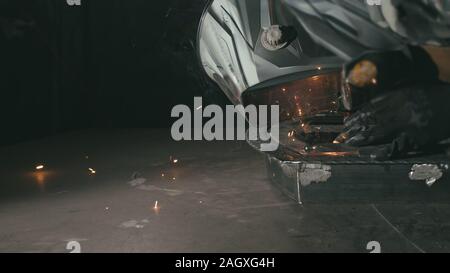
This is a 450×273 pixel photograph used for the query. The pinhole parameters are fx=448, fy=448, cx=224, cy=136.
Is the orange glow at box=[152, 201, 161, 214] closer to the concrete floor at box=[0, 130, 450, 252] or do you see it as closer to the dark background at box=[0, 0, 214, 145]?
the concrete floor at box=[0, 130, 450, 252]

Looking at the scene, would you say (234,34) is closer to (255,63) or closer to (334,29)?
(255,63)

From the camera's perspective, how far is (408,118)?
3.06m

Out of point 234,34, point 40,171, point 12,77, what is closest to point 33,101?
point 12,77

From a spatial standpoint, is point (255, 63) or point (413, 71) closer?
point (413, 71)

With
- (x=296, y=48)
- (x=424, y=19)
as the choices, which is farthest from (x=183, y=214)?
(x=424, y=19)

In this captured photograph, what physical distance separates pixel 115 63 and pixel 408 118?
533 centimetres

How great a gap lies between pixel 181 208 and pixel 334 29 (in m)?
1.76

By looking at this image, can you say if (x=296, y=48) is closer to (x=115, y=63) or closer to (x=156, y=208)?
(x=156, y=208)

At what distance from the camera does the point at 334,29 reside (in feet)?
11.1

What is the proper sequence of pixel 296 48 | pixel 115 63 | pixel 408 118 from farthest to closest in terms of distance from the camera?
pixel 115 63
pixel 296 48
pixel 408 118

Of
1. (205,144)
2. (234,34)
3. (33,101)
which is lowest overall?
(205,144)

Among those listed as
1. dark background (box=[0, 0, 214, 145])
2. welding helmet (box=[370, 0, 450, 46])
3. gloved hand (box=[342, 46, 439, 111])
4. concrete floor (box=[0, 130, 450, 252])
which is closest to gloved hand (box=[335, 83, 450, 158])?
gloved hand (box=[342, 46, 439, 111])

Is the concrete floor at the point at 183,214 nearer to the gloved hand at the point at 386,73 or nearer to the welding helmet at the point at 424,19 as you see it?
the gloved hand at the point at 386,73

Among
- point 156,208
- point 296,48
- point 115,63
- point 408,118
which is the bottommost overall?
point 156,208
